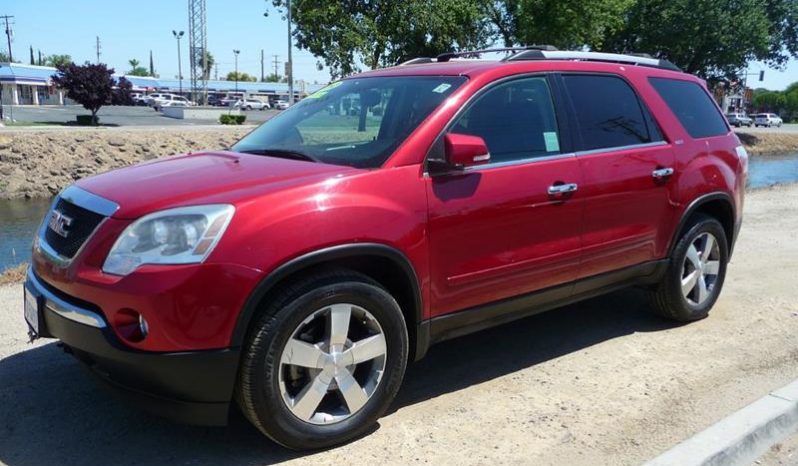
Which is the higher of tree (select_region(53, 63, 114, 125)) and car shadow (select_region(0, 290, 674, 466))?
tree (select_region(53, 63, 114, 125))

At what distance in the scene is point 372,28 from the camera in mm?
26125

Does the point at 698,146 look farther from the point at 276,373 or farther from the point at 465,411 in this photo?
the point at 276,373

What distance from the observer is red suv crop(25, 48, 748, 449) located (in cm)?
293

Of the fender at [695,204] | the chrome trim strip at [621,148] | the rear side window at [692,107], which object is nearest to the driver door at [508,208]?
the chrome trim strip at [621,148]

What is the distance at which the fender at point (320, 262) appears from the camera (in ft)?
9.69

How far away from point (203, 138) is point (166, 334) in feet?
Answer: 88.5

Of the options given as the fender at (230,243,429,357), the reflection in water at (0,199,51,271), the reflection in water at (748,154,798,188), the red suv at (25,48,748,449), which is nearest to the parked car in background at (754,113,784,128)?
the reflection in water at (748,154,798,188)

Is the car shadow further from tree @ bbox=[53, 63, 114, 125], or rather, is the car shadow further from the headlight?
tree @ bbox=[53, 63, 114, 125]

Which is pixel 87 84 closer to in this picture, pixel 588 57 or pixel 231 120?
pixel 231 120

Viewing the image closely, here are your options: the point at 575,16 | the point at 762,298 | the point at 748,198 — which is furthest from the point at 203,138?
the point at 762,298

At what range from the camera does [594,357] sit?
4621 mm

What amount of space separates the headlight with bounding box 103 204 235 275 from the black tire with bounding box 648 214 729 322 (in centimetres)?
340

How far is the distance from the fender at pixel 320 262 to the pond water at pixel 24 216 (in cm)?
866

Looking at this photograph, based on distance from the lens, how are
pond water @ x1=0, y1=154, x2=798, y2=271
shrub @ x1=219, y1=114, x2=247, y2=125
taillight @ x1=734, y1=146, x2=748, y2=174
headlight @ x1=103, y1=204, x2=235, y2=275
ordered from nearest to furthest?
headlight @ x1=103, y1=204, x2=235, y2=275
taillight @ x1=734, y1=146, x2=748, y2=174
pond water @ x1=0, y1=154, x2=798, y2=271
shrub @ x1=219, y1=114, x2=247, y2=125
